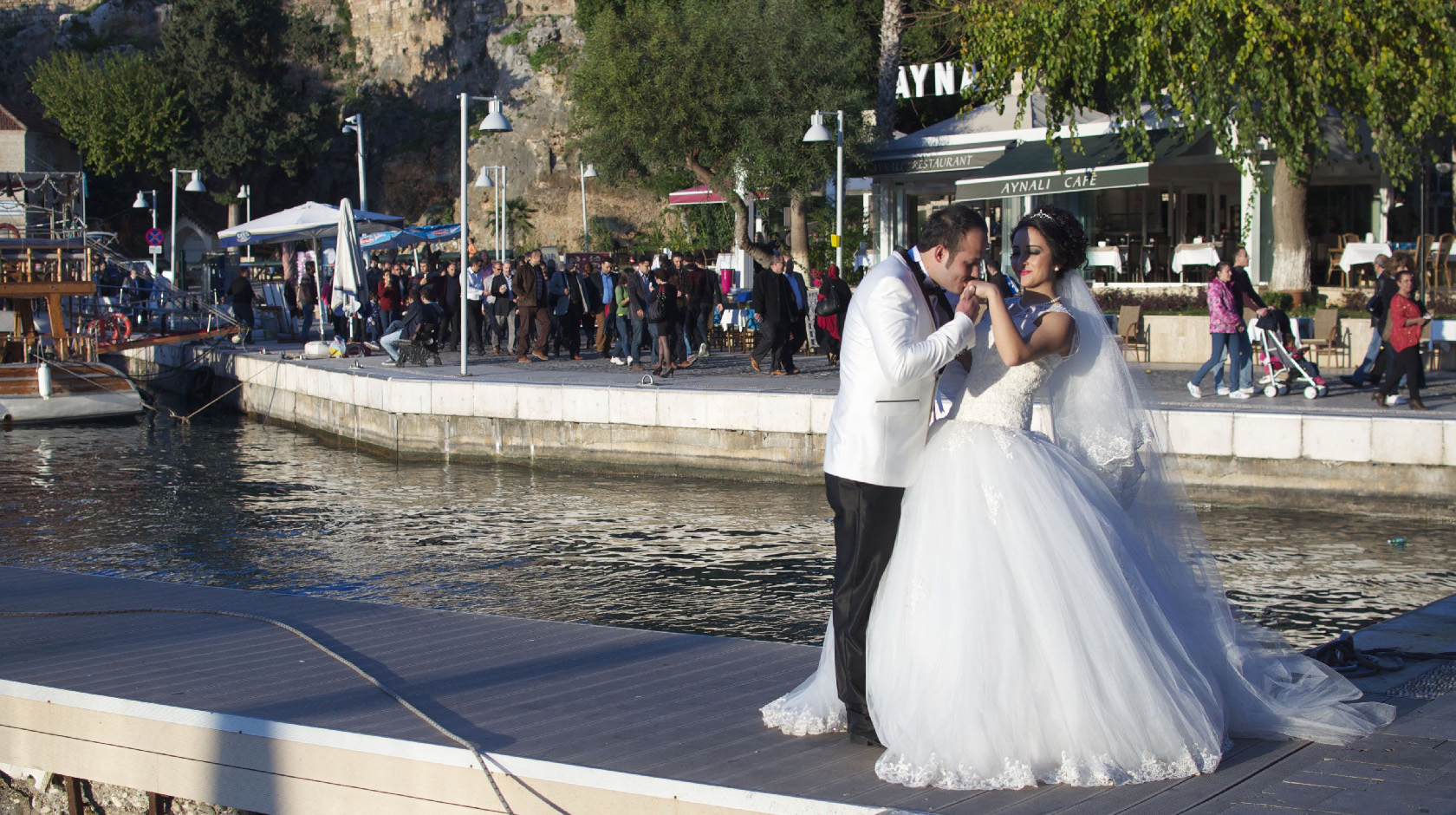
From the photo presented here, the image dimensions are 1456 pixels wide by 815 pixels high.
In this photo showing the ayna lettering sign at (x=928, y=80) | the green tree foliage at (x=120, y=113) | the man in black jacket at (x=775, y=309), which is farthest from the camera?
the green tree foliage at (x=120, y=113)

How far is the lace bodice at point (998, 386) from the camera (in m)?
4.34

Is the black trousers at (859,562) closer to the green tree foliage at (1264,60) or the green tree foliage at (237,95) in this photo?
the green tree foliage at (1264,60)

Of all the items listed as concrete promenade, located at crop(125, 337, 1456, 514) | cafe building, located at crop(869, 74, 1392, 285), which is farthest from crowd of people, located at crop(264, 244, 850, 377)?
cafe building, located at crop(869, 74, 1392, 285)

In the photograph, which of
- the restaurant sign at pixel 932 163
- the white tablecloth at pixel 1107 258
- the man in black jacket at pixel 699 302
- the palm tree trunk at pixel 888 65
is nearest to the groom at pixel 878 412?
the man in black jacket at pixel 699 302

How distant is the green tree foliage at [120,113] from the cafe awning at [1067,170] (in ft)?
139

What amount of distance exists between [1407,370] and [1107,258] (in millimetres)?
10732

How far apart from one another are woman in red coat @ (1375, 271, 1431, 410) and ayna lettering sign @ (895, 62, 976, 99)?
18.5 meters

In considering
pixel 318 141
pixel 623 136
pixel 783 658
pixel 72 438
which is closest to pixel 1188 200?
pixel 623 136

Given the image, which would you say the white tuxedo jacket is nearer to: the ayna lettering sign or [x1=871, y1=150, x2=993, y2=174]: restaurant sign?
[x1=871, y1=150, x2=993, y2=174]: restaurant sign

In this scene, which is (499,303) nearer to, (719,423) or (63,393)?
(63,393)

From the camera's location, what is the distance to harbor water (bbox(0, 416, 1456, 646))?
864cm

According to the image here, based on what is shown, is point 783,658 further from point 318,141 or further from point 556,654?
point 318,141

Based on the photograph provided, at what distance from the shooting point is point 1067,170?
76.9 ft

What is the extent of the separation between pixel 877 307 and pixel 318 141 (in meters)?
58.2
